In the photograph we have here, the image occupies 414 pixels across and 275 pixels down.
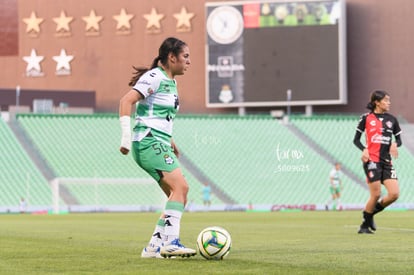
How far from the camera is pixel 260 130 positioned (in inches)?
2080

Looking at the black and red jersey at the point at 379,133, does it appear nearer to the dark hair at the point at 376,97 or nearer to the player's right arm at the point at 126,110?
the dark hair at the point at 376,97

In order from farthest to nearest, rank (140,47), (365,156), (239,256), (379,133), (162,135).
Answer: (140,47) → (379,133) → (365,156) → (239,256) → (162,135)

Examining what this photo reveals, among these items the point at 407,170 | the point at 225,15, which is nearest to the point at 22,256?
the point at 407,170

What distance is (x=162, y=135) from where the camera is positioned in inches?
403

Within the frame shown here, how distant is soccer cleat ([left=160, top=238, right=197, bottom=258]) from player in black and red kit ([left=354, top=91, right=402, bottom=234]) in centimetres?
626

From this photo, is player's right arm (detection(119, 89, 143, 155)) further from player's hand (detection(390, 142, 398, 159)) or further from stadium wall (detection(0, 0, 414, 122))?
stadium wall (detection(0, 0, 414, 122))

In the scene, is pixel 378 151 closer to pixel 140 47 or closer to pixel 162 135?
pixel 162 135

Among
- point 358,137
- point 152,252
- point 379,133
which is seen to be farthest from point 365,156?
point 152,252

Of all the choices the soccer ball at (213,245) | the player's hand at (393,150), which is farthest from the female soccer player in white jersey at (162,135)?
the player's hand at (393,150)

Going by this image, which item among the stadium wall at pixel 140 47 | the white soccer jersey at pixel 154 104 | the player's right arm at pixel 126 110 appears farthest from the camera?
the stadium wall at pixel 140 47

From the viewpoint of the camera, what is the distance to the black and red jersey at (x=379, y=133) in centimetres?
1578

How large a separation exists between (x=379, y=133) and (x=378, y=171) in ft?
1.91

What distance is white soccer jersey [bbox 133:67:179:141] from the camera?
1020 cm

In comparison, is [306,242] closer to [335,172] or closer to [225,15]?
[335,172]
